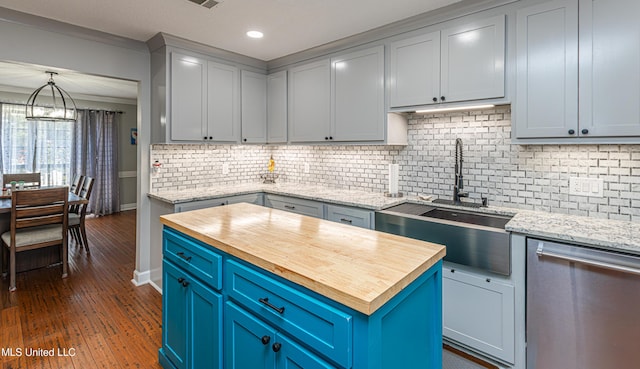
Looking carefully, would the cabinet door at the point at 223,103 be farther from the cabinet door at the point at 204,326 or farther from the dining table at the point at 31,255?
the cabinet door at the point at 204,326

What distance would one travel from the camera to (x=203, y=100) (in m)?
3.43

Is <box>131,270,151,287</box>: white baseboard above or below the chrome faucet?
below

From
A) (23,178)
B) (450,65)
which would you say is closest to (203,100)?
(450,65)

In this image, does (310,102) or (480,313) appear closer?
(480,313)

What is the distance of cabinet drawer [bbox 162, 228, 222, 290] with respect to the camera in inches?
60.1

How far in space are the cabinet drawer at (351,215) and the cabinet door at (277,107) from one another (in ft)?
4.18

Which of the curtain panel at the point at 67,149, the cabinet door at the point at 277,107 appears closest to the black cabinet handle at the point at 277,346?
the cabinet door at the point at 277,107

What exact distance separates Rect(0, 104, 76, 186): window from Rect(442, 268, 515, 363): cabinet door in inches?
285

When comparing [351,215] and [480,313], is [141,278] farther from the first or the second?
[480,313]

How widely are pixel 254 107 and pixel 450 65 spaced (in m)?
2.30

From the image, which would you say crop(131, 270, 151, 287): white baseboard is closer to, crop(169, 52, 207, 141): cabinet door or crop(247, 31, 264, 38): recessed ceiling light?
crop(169, 52, 207, 141): cabinet door

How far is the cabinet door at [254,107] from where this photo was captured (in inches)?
152

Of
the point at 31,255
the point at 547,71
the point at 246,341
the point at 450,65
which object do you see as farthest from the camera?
the point at 31,255

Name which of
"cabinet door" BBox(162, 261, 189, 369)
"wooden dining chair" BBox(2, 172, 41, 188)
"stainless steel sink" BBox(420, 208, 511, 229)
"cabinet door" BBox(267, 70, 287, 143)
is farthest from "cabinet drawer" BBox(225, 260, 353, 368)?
"wooden dining chair" BBox(2, 172, 41, 188)
